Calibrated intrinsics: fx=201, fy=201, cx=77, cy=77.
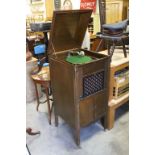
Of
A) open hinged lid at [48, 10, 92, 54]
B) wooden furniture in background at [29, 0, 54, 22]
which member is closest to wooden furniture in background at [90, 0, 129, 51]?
wooden furniture in background at [29, 0, 54, 22]

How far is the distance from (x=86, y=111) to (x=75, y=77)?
421 millimetres

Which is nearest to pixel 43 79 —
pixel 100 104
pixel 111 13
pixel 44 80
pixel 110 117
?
pixel 44 80

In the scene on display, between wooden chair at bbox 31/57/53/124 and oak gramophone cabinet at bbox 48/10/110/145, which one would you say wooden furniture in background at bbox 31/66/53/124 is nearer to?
wooden chair at bbox 31/57/53/124

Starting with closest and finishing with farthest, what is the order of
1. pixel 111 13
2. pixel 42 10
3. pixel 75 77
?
pixel 75 77 < pixel 42 10 < pixel 111 13

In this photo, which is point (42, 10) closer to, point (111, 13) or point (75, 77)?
point (111, 13)

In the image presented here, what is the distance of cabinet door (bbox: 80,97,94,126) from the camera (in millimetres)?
2037

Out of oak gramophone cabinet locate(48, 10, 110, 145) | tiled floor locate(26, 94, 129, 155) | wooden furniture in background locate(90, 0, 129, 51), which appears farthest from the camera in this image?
wooden furniture in background locate(90, 0, 129, 51)

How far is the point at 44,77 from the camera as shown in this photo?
2.52m

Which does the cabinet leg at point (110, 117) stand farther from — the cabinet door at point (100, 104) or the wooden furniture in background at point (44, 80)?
the wooden furniture in background at point (44, 80)

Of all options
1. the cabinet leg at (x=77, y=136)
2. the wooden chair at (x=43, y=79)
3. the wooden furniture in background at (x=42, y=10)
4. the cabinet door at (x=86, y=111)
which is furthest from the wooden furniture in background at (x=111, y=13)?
the cabinet leg at (x=77, y=136)

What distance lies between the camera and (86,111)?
2.09 meters
